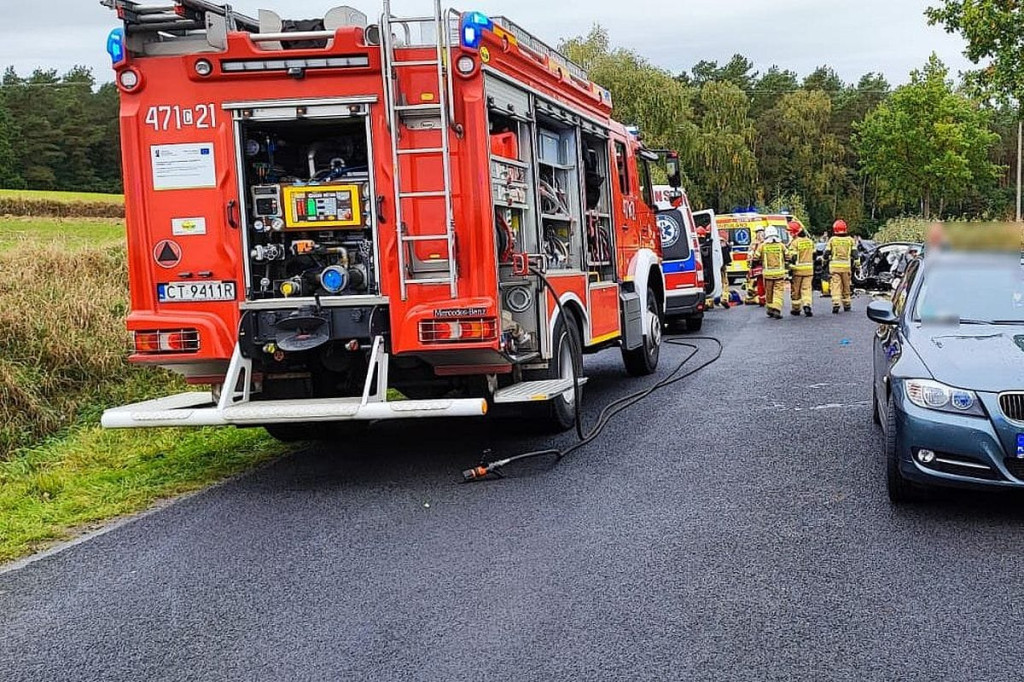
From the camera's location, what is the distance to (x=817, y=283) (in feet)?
92.5

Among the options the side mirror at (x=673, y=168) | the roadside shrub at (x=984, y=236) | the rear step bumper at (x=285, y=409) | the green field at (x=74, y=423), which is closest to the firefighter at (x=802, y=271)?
the side mirror at (x=673, y=168)

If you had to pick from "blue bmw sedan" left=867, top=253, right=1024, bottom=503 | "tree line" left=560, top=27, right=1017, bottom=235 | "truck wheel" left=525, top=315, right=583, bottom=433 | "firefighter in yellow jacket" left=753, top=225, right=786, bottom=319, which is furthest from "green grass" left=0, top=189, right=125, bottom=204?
"blue bmw sedan" left=867, top=253, right=1024, bottom=503

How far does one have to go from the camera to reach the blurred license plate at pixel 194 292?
746 cm

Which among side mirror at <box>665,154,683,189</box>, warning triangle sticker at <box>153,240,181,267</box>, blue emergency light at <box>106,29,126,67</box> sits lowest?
warning triangle sticker at <box>153,240,181,267</box>

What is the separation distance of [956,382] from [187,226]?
5033 mm

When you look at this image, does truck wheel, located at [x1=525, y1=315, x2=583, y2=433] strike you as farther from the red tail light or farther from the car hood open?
the car hood open

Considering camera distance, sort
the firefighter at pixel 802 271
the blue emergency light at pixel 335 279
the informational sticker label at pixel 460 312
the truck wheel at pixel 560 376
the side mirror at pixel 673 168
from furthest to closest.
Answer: the firefighter at pixel 802 271
the side mirror at pixel 673 168
the truck wheel at pixel 560 376
the blue emergency light at pixel 335 279
the informational sticker label at pixel 460 312

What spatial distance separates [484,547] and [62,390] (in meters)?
6.92

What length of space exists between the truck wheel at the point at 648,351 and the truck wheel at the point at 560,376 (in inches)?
119

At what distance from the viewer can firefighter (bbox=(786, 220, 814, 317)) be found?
19.5 metres

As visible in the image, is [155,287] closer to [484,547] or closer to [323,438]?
[323,438]

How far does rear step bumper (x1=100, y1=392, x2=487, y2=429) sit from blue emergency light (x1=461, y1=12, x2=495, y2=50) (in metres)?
2.38

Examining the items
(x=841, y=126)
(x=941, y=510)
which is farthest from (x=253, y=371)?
(x=841, y=126)

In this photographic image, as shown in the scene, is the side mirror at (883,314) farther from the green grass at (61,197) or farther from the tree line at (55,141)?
the tree line at (55,141)
